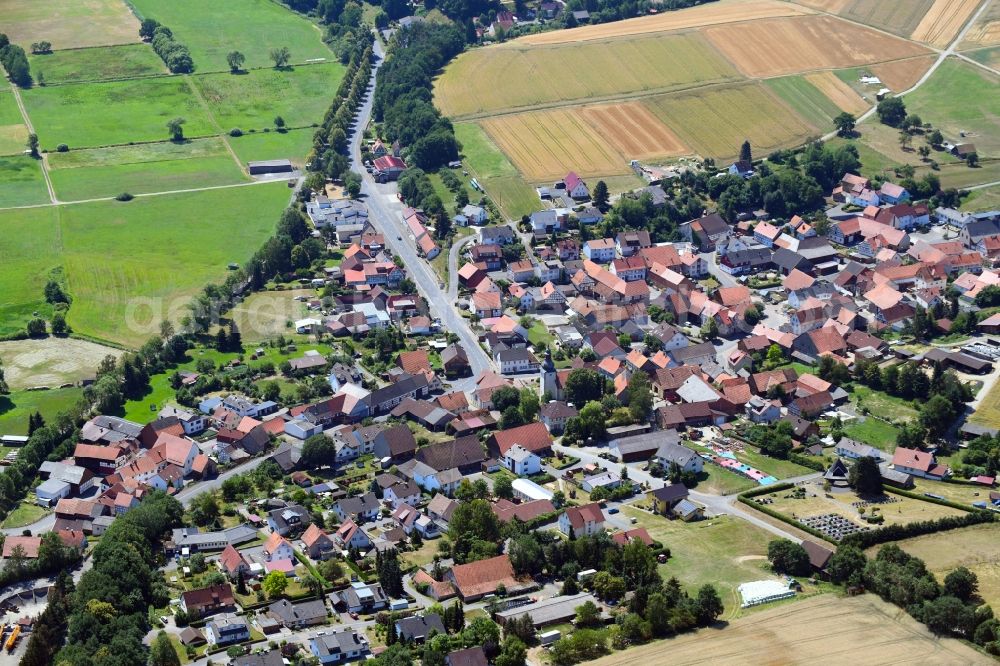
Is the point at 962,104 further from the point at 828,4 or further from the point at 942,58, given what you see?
the point at 828,4

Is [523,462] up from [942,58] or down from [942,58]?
down

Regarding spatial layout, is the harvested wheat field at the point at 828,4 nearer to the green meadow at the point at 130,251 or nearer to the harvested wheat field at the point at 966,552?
the green meadow at the point at 130,251

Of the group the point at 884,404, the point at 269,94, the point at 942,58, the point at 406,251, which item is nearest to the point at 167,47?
the point at 269,94

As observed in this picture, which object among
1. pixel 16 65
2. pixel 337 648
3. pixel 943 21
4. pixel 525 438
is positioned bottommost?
pixel 16 65

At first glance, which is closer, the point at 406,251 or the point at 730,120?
the point at 406,251

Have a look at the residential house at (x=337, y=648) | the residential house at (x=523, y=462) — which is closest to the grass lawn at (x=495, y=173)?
the residential house at (x=523, y=462)

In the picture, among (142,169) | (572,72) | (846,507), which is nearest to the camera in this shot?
(846,507)
